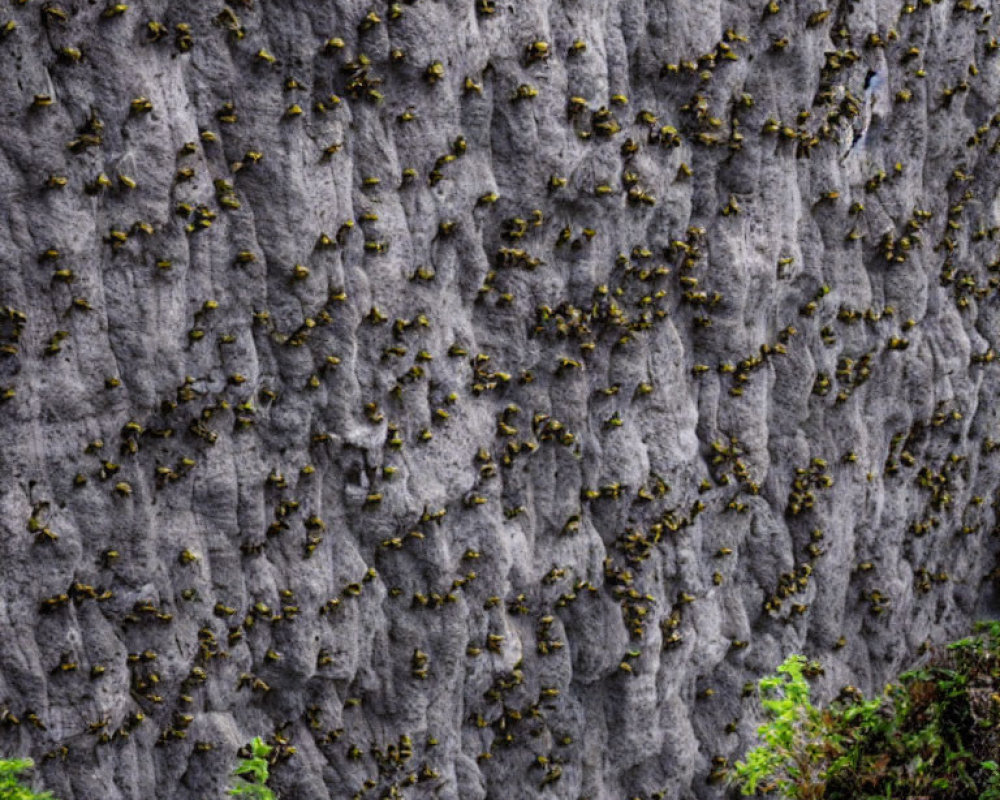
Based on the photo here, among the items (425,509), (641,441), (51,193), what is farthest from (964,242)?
(51,193)

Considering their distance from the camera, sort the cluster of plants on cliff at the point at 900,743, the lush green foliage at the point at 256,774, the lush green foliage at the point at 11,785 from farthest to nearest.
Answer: the cluster of plants on cliff at the point at 900,743 < the lush green foliage at the point at 256,774 < the lush green foliage at the point at 11,785

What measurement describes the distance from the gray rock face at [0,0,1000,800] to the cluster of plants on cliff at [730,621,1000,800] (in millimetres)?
1093

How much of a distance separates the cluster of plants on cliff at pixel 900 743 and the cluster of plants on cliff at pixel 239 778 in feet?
8.15

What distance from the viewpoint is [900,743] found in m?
5.91

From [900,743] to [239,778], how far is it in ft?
10.9

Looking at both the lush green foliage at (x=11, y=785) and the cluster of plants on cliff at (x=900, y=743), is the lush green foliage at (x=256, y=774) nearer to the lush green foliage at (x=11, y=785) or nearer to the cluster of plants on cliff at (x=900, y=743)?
the lush green foliage at (x=11, y=785)

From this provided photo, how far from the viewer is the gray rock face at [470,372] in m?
5.15

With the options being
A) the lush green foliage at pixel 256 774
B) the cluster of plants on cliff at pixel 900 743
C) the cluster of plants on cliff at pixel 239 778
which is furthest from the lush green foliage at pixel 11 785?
the cluster of plants on cliff at pixel 900 743

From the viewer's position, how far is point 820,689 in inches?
309

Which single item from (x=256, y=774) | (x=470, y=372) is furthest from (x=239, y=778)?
(x=470, y=372)

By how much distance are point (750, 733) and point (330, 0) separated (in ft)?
16.7

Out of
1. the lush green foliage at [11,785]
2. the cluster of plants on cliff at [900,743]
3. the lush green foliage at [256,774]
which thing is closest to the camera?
the lush green foliage at [11,785]

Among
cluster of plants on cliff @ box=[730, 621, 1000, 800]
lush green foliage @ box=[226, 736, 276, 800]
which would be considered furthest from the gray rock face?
cluster of plants on cliff @ box=[730, 621, 1000, 800]

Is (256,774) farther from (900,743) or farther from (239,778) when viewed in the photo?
(900,743)
